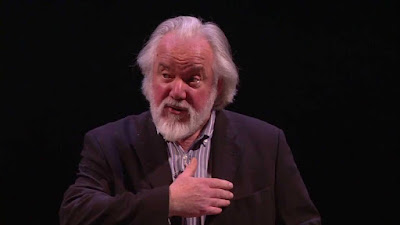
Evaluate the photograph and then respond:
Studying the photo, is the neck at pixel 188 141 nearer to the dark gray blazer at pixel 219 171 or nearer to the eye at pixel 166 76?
the dark gray blazer at pixel 219 171

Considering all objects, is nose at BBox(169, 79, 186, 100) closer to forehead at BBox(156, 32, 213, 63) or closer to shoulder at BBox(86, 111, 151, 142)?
forehead at BBox(156, 32, 213, 63)

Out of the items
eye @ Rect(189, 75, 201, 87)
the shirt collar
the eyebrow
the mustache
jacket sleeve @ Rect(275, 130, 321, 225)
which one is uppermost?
the eyebrow

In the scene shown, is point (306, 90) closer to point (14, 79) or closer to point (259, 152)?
point (259, 152)

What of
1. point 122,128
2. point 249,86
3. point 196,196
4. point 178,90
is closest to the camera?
point 196,196

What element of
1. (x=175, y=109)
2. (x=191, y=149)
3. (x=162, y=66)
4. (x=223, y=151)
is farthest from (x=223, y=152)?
(x=162, y=66)

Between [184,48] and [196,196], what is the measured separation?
1.65 ft

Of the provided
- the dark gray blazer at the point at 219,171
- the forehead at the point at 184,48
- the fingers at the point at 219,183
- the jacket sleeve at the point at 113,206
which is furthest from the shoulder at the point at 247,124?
the jacket sleeve at the point at 113,206

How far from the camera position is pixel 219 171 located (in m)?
1.93

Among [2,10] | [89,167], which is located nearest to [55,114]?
[2,10]

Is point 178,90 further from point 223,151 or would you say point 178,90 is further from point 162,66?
point 223,151

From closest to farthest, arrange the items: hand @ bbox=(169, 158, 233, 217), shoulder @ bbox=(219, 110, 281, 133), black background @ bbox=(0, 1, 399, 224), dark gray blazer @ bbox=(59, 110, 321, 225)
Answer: hand @ bbox=(169, 158, 233, 217) → dark gray blazer @ bbox=(59, 110, 321, 225) → shoulder @ bbox=(219, 110, 281, 133) → black background @ bbox=(0, 1, 399, 224)

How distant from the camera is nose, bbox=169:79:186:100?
1.90 meters

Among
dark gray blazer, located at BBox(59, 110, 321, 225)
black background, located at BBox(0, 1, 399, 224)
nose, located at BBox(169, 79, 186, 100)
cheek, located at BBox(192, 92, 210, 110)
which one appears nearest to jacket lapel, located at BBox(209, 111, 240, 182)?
dark gray blazer, located at BBox(59, 110, 321, 225)

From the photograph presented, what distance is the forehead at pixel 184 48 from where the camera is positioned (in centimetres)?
192
